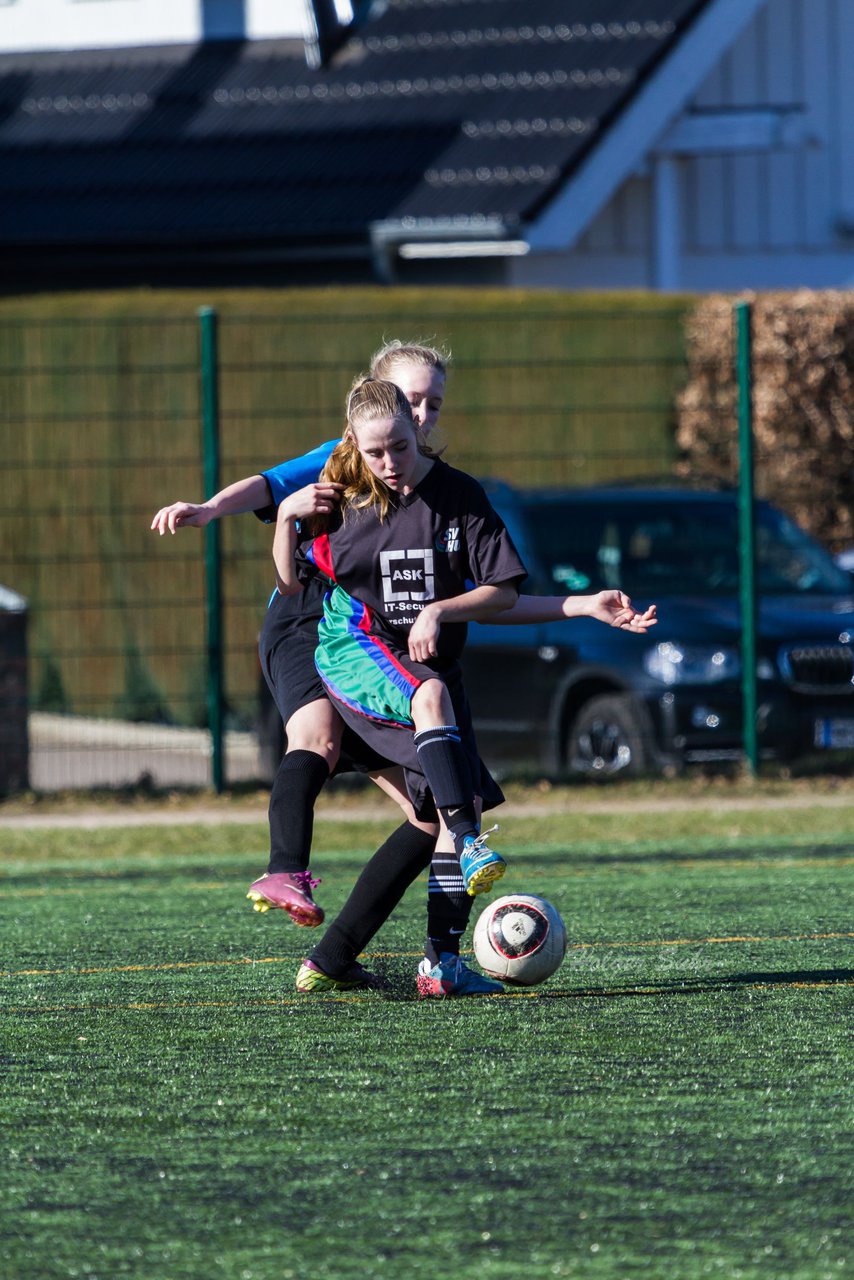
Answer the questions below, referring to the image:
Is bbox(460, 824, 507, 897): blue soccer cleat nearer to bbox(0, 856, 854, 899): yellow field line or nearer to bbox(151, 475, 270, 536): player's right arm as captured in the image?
bbox(151, 475, 270, 536): player's right arm

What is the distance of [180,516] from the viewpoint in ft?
16.7

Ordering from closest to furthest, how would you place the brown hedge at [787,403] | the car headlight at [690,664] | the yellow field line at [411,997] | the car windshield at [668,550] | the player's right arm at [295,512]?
the player's right arm at [295,512] < the yellow field line at [411,997] < the car headlight at [690,664] < the car windshield at [668,550] < the brown hedge at [787,403]

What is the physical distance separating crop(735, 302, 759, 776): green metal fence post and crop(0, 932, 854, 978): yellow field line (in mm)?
4587

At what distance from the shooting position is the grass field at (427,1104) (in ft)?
10.5

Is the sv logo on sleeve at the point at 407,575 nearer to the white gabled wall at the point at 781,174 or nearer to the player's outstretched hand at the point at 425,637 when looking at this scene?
the player's outstretched hand at the point at 425,637

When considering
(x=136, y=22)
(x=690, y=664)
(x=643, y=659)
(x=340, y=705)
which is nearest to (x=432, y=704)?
(x=340, y=705)

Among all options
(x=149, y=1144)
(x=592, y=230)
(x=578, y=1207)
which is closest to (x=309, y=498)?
(x=149, y=1144)

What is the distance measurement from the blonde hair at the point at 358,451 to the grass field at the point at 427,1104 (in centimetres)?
121

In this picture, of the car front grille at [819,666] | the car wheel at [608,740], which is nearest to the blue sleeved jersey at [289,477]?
the car wheel at [608,740]

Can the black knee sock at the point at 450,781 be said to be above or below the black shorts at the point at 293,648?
below

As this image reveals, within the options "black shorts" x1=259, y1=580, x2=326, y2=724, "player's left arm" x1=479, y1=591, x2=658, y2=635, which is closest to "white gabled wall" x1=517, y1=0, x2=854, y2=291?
"black shorts" x1=259, y1=580, x2=326, y2=724

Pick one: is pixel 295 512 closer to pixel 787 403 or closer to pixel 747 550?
pixel 747 550

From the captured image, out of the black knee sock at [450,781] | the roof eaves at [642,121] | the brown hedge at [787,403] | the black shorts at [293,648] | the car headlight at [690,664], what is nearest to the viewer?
the black knee sock at [450,781]

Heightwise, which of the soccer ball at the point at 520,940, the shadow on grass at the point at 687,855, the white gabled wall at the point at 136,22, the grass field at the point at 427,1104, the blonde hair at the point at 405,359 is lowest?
the grass field at the point at 427,1104
